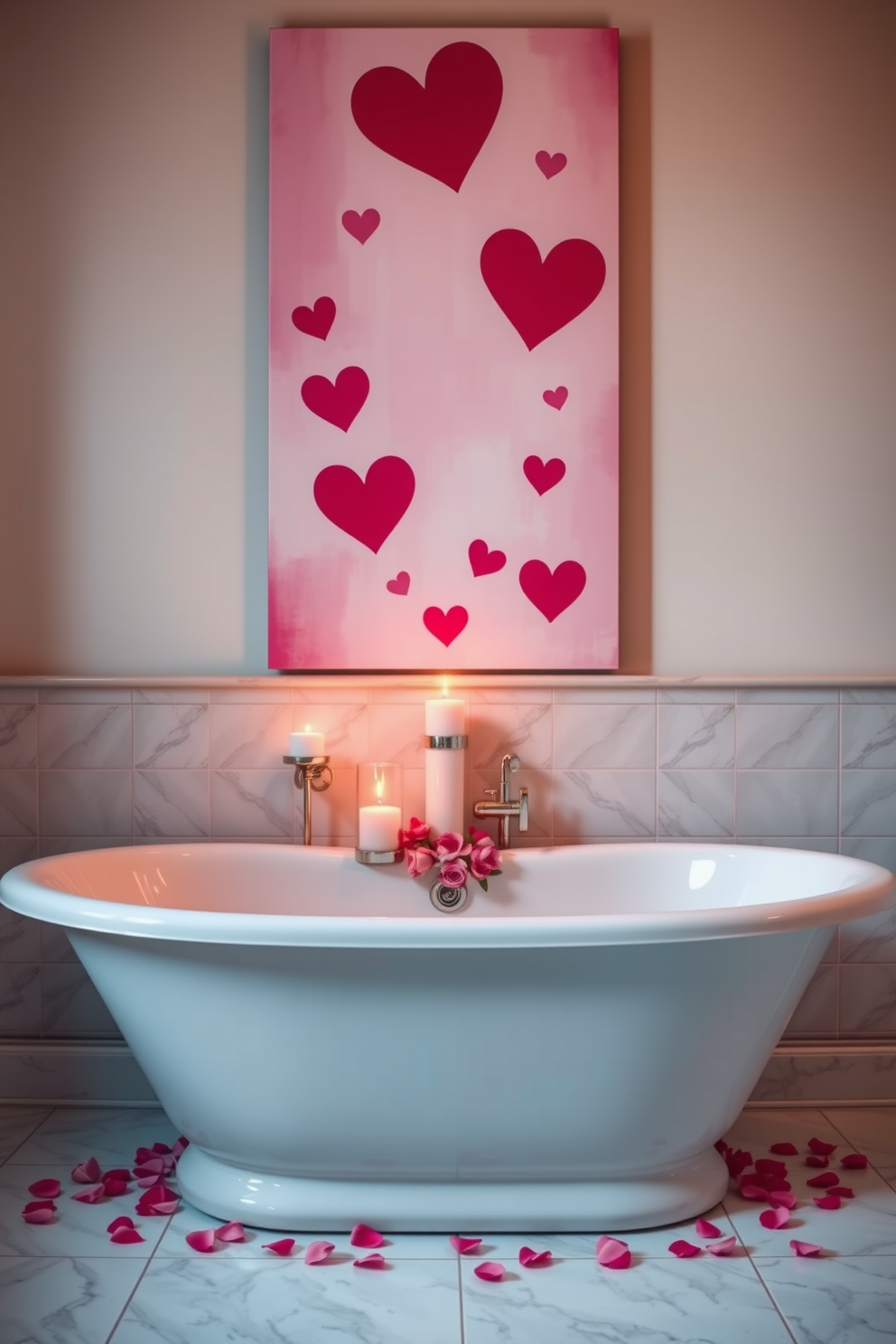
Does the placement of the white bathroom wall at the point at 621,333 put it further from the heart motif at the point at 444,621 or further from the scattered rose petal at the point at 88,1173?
the scattered rose petal at the point at 88,1173

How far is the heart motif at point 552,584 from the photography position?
2.27 m

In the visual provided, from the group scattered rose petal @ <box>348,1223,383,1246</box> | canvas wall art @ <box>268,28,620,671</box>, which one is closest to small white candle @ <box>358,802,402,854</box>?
canvas wall art @ <box>268,28,620,671</box>

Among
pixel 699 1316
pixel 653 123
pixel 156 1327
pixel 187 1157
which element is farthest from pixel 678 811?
pixel 653 123

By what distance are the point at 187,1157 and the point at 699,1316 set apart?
0.92 meters

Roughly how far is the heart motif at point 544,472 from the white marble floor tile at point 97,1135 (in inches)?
62.3

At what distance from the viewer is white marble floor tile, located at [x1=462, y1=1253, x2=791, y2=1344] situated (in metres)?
1.44

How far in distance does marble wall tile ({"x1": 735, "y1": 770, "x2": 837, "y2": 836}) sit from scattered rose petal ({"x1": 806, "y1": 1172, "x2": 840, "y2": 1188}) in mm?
698

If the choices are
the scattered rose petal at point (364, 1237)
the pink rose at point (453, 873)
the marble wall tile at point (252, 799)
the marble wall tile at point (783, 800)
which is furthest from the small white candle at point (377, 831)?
the marble wall tile at point (783, 800)

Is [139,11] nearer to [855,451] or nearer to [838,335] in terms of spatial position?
[838,335]

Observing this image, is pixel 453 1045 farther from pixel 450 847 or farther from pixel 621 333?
pixel 621 333

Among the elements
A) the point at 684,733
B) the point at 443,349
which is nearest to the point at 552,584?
the point at 684,733

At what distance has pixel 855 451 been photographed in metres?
2.32

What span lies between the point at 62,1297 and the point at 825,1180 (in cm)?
132

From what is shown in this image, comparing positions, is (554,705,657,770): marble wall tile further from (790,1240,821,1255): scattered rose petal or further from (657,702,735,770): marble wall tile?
(790,1240,821,1255): scattered rose petal
